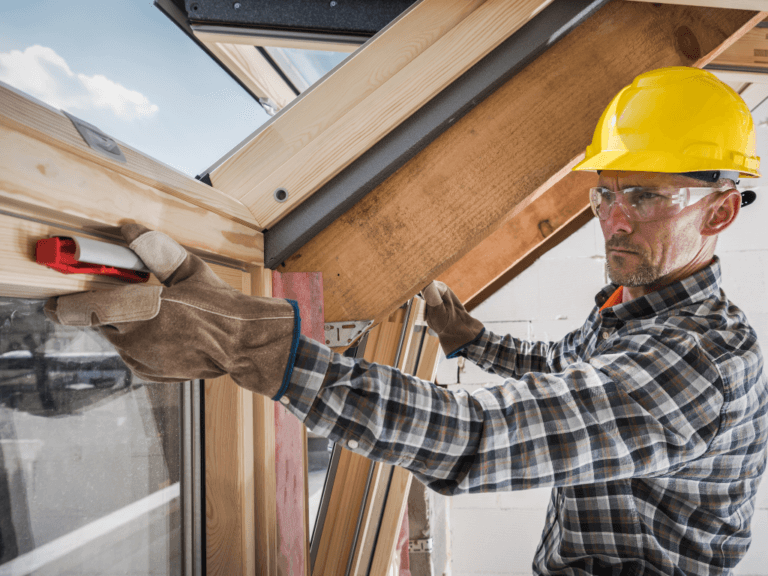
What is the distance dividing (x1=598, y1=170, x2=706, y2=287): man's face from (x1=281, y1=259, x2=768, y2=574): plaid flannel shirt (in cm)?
5

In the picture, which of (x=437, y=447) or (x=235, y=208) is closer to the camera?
(x=437, y=447)

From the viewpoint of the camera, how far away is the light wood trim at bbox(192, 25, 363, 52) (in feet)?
3.94

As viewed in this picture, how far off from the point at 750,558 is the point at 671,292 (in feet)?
9.80

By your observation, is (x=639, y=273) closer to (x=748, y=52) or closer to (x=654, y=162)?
(x=654, y=162)

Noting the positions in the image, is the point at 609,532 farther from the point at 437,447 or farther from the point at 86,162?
the point at 86,162

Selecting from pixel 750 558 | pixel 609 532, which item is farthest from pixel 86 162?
pixel 750 558

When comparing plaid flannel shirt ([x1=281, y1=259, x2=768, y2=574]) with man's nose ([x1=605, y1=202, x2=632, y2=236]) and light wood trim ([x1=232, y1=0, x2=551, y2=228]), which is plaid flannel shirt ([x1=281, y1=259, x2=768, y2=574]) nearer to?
man's nose ([x1=605, y1=202, x2=632, y2=236])

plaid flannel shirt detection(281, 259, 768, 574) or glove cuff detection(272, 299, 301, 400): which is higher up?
glove cuff detection(272, 299, 301, 400)

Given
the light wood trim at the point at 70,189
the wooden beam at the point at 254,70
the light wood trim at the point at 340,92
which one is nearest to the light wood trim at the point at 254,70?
the wooden beam at the point at 254,70

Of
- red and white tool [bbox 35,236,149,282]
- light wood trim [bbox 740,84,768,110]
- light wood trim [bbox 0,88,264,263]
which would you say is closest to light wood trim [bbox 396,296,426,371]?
light wood trim [bbox 0,88,264,263]

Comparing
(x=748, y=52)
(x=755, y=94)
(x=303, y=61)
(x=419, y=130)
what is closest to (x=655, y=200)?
(x=419, y=130)

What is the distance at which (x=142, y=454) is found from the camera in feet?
2.85

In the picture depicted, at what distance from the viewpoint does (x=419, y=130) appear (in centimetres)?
101

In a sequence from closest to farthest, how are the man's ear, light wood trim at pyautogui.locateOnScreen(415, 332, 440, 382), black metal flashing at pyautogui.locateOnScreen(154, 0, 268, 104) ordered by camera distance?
the man's ear
black metal flashing at pyautogui.locateOnScreen(154, 0, 268, 104)
light wood trim at pyautogui.locateOnScreen(415, 332, 440, 382)
